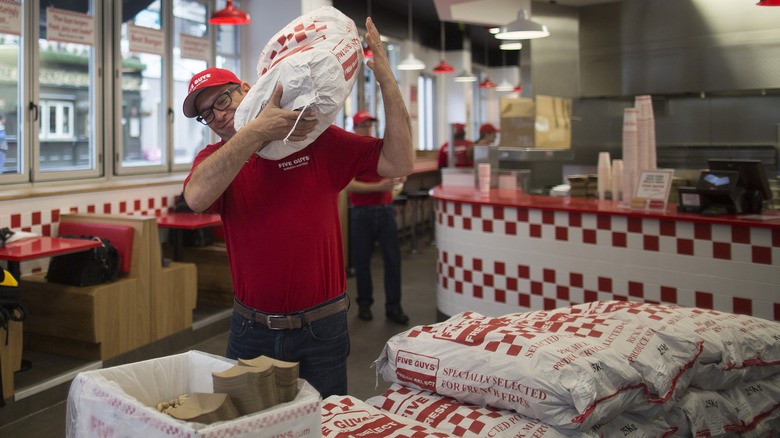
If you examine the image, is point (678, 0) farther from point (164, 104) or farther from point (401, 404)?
point (401, 404)

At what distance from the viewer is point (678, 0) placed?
7.61 metres

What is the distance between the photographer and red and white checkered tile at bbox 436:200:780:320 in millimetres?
3674

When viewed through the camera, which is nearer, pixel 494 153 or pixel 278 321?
pixel 278 321

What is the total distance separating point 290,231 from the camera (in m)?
1.99

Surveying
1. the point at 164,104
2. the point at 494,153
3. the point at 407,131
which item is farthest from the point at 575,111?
the point at 407,131

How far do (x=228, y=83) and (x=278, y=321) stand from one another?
2.42ft

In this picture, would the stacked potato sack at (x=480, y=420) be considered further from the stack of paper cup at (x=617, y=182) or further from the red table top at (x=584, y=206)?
the stack of paper cup at (x=617, y=182)

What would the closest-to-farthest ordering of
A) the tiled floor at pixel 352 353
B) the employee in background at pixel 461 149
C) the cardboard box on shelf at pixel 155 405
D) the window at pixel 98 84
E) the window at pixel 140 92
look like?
1. the cardboard box on shelf at pixel 155 405
2. the tiled floor at pixel 352 353
3. the window at pixel 98 84
4. the window at pixel 140 92
5. the employee in background at pixel 461 149

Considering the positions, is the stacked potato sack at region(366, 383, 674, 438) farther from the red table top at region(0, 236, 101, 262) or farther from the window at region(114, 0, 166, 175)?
the window at region(114, 0, 166, 175)

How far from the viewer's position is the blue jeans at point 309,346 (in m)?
2.03

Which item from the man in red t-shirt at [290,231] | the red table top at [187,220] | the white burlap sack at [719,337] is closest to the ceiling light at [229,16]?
the red table top at [187,220]

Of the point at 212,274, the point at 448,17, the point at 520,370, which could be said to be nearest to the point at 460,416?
the point at 520,370

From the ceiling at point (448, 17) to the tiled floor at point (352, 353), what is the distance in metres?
3.81

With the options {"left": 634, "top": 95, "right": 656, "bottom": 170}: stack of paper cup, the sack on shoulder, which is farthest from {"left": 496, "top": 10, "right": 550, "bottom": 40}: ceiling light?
the sack on shoulder
